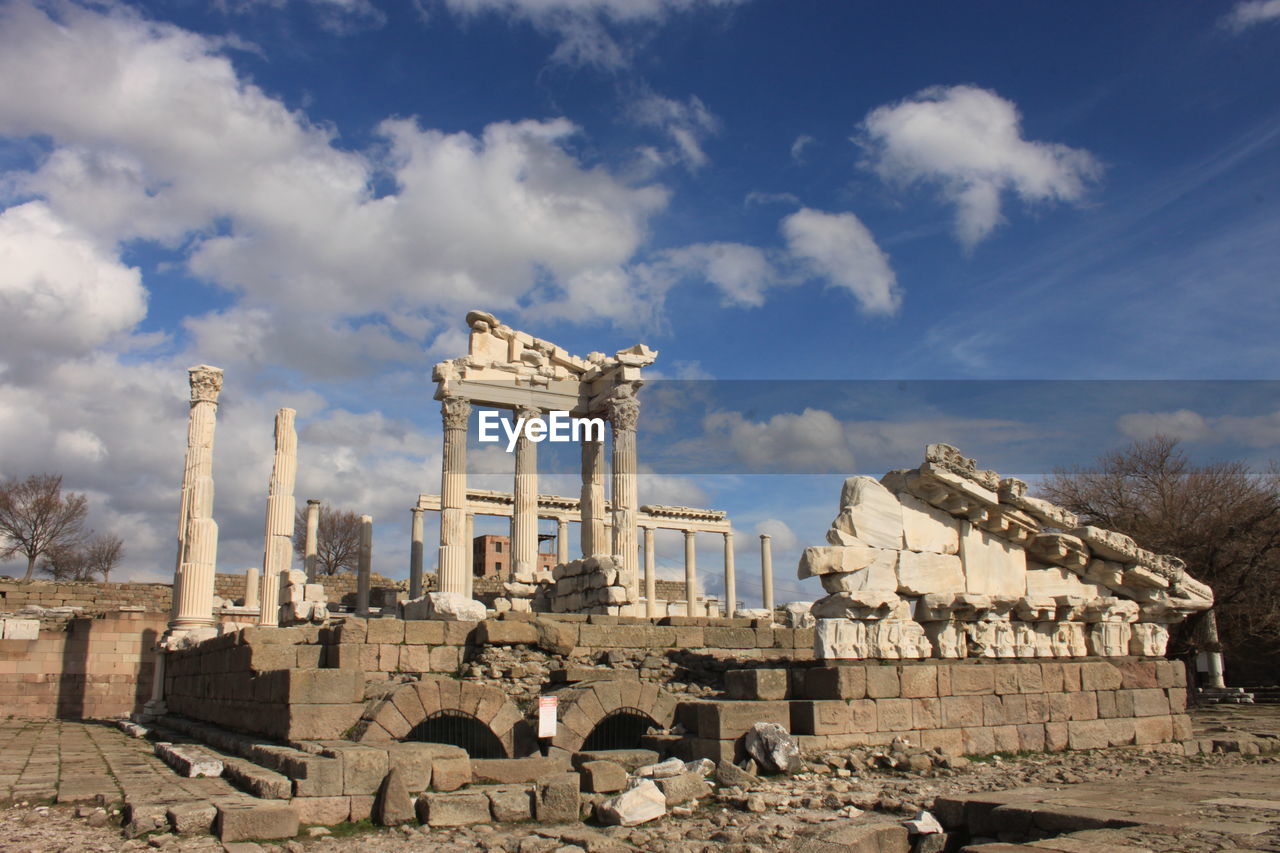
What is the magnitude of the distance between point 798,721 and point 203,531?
17.4m

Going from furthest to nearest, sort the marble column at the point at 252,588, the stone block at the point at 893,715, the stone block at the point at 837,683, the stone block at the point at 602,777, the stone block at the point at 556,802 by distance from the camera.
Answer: the marble column at the point at 252,588 → the stone block at the point at 893,715 → the stone block at the point at 837,683 → the stone block at the point at 602,777 → the stone block at the point at 556,802

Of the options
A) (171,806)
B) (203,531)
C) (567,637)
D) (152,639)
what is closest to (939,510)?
(567,637)

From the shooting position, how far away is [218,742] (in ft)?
39.1

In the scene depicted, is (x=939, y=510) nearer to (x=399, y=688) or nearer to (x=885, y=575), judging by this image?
(x=885, y=575)

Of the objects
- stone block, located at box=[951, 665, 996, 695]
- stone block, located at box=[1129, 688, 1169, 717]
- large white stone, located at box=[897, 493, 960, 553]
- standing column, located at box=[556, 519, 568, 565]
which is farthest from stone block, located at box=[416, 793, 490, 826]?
standing column, located at box=[556, 519, 568, 565]

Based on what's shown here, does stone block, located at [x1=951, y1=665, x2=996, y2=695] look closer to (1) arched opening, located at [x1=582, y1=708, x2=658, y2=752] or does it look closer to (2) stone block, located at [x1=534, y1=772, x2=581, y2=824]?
(1) arched opening, located at [x1=582, y1=708, x2=658, y2=752]

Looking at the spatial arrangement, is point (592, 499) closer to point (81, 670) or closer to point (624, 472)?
point (624, 472)

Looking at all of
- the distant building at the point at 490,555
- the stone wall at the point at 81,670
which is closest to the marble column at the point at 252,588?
the stone wall at the point at 81,670

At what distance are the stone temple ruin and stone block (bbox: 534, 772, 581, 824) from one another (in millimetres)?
16

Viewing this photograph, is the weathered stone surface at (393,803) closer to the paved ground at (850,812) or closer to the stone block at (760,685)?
the paved ground at (850,812)

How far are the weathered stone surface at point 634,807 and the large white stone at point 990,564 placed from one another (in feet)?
18.3

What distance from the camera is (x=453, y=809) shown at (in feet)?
23.9

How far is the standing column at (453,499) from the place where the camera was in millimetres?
26359

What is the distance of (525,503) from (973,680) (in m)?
18.4
